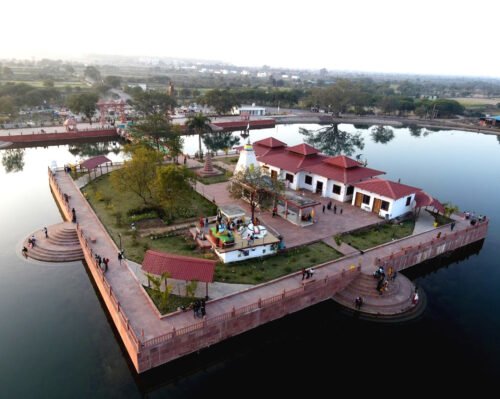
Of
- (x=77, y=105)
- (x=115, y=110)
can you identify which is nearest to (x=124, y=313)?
(x=77, y=105)

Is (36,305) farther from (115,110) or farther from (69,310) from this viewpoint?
(115,110)

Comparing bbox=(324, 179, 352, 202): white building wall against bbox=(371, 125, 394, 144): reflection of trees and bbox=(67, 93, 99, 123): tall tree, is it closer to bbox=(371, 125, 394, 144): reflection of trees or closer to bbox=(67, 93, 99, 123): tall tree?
bbox=(371, 125, 394, 144): reflection of trees

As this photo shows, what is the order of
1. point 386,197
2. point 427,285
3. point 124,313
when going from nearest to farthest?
point 124,313 < point 427,285 < point 386,197

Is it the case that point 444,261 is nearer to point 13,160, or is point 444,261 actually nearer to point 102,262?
point 102,262

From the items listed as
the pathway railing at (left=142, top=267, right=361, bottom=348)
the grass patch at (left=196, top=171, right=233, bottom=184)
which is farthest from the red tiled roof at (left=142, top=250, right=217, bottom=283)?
the grass patch at (left=196, top=171, right=233, bottom=184)

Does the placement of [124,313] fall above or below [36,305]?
above

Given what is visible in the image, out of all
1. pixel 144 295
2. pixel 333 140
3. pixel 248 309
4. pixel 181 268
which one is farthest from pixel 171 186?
pixel 333 140

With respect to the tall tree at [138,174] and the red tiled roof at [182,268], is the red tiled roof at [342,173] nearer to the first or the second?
the tall tree at [138,174]

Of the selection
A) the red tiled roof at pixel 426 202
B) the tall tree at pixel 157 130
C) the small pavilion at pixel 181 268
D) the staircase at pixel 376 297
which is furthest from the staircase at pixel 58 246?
the red tiled roof at pixel 426 202
